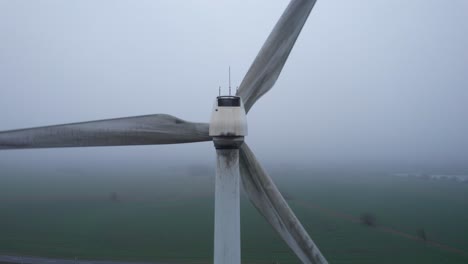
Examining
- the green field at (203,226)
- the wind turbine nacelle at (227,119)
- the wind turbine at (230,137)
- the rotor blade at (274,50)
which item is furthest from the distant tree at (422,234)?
the wind turbine nacelle at (227,119)

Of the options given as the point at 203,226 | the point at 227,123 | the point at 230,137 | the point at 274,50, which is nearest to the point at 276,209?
the point at 230,137

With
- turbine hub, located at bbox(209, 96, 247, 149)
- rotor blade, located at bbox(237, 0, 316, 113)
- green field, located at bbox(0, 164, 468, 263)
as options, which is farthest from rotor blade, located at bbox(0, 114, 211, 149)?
green field, located at bbox(0, 164, 468, 263)

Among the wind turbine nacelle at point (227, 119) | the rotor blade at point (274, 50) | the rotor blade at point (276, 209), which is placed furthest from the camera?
the rotor blade at point (274, 50)

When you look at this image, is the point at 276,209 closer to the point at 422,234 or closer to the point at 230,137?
the point at 230,137

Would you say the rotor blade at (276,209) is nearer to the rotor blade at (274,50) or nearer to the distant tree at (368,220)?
the rotor blade at (274,50)

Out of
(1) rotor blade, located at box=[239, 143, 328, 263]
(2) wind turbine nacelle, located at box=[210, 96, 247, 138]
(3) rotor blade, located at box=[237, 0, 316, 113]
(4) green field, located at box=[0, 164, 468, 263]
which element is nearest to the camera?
(2) wind turbine nacelle, located at box=[210, 96, 247, 138]

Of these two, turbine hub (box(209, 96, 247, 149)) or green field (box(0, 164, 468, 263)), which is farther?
green field (box(0, 164, 468, 263))

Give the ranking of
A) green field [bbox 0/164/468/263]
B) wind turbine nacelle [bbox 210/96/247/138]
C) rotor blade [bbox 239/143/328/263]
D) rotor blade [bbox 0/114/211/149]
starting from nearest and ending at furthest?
wind turbine nacelle [bbox 210/96/247/138] < rotor blade [bbox 0/114/211/149] < rotor blade [bbox 239/143/328/263] < green field [bbox 0/164/468/263]

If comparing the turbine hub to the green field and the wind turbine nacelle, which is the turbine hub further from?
the green field
